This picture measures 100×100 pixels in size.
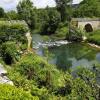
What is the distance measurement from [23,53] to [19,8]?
55.9 m

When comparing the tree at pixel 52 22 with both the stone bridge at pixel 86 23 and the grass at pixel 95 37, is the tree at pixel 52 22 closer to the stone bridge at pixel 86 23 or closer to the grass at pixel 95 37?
the stone bridge at pixel 86 23

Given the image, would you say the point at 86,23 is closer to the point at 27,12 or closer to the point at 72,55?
the point at 27,12

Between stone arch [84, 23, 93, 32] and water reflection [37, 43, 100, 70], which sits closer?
water reflection [37, 43, 100, 70]

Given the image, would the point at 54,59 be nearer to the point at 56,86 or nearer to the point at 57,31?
the point at 56,86

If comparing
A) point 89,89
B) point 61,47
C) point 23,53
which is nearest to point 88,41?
point 61,47

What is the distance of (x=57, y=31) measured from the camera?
278 ft

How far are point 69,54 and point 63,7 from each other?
44.4 meters

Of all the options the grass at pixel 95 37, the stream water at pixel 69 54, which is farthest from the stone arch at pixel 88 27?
the stream water at pixel 69 54

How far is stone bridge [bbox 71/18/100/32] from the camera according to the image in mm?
74000

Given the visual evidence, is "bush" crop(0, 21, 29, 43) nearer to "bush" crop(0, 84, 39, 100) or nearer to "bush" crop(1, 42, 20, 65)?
"bush" crop(1, 42, 20, 65)

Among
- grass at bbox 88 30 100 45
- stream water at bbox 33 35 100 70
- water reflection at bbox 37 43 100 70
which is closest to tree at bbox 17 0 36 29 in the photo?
grass at bbox 88 30 100 45

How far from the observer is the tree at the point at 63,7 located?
94875 mm

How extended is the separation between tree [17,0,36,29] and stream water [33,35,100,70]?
27494 millimetres

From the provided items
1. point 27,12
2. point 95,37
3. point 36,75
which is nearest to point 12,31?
point 36,75
